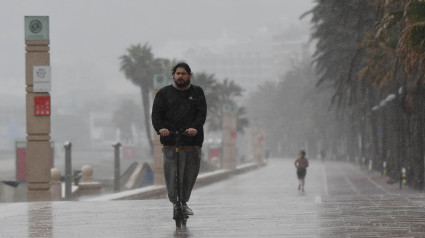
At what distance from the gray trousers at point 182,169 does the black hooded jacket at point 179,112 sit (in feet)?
0.43

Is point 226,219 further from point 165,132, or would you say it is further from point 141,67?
point 141,67

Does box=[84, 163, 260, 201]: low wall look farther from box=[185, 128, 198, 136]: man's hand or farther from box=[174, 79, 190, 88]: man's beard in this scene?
box=[185, 128, 198, 136]: man's hand

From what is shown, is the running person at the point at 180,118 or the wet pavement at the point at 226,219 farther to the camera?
the running person at the point at 180,118

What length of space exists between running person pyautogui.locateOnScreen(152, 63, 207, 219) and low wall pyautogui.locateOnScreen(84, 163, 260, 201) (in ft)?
36.3

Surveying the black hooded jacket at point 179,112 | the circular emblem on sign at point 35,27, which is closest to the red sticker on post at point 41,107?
the circular emblem on sign at point 35,27

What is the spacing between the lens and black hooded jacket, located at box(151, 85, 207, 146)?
10281mm

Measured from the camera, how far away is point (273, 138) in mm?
161875

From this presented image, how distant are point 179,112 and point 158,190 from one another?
20107mm

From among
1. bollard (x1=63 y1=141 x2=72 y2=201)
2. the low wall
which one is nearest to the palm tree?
the low wall

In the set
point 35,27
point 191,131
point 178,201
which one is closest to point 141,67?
point 35,27

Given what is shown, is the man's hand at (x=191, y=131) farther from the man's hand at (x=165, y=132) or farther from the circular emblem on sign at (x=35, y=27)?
the circular emblem on sign at (x=35, y=27)

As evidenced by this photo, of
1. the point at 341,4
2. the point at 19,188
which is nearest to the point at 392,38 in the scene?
the point at 341,4

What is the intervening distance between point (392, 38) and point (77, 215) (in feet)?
81.6

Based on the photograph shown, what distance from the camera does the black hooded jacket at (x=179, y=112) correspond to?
Answer: 1028 cm
